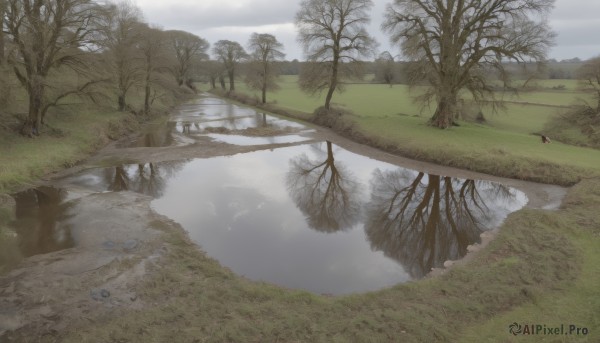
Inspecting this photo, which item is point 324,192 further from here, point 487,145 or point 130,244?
point 487,145

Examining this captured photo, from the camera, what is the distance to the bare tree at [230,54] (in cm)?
7012

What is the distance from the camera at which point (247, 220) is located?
1367 cm

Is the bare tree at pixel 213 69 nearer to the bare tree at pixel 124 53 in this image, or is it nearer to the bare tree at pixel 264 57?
the bare tree at pixel 264 57

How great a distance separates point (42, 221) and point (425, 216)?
47.5ft

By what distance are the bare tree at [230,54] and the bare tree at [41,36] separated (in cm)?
4948

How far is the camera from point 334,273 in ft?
33.7

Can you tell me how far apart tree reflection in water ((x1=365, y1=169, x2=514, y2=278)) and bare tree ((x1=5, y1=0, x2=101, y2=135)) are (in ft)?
63.7

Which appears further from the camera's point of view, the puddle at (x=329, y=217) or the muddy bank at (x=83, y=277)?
the puddle at (x=329, y=217)

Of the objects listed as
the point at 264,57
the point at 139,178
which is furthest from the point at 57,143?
the point at 264,57

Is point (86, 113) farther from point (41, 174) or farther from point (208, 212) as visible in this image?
point (208, 212)

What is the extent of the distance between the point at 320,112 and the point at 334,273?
28.6m

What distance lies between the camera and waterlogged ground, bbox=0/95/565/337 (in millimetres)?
9219

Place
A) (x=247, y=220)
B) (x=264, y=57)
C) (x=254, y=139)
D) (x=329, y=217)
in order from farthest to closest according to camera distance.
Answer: (x=264, y=57) < (x=254, y=139) < (x=329, y=217) < (x=247, y=220)

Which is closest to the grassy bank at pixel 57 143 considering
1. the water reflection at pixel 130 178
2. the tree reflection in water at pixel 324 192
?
the water reflection at pixel 130 178
